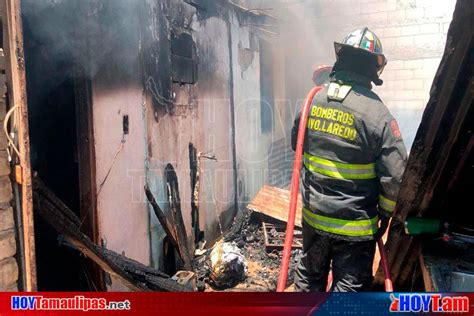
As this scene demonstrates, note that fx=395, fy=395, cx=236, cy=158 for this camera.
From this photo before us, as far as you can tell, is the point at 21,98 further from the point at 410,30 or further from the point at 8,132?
the point at 410,30

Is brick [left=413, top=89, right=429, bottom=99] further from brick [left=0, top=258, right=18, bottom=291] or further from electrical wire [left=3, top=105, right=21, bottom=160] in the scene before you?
brick [left=0, top=258, right=18, bottom=291]

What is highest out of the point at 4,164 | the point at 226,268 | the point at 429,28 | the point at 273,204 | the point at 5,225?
the point at 429,28

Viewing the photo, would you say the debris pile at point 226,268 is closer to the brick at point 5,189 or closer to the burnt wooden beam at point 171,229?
the burnt wooden beam at point 171,229

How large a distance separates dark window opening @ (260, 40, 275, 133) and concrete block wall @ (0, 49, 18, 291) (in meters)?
7.08

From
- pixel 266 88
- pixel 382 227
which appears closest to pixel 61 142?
pixel 382 227

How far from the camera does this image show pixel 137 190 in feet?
13.7

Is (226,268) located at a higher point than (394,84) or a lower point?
lower

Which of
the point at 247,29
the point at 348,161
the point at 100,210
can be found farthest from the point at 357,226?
the point at 247,29

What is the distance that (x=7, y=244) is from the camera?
2.36 m

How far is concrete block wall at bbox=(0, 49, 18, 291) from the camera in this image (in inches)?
90.9

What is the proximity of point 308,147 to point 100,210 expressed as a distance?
1936 mm

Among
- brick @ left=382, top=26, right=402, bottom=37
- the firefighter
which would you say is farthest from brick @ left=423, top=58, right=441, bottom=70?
the firefighter

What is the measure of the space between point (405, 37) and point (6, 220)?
32.1 feet

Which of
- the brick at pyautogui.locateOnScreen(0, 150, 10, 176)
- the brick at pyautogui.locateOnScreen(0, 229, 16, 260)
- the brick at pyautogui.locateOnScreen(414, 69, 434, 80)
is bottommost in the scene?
the brick at pyautogui.locateOnScreen(0, 229, 16, 260)
